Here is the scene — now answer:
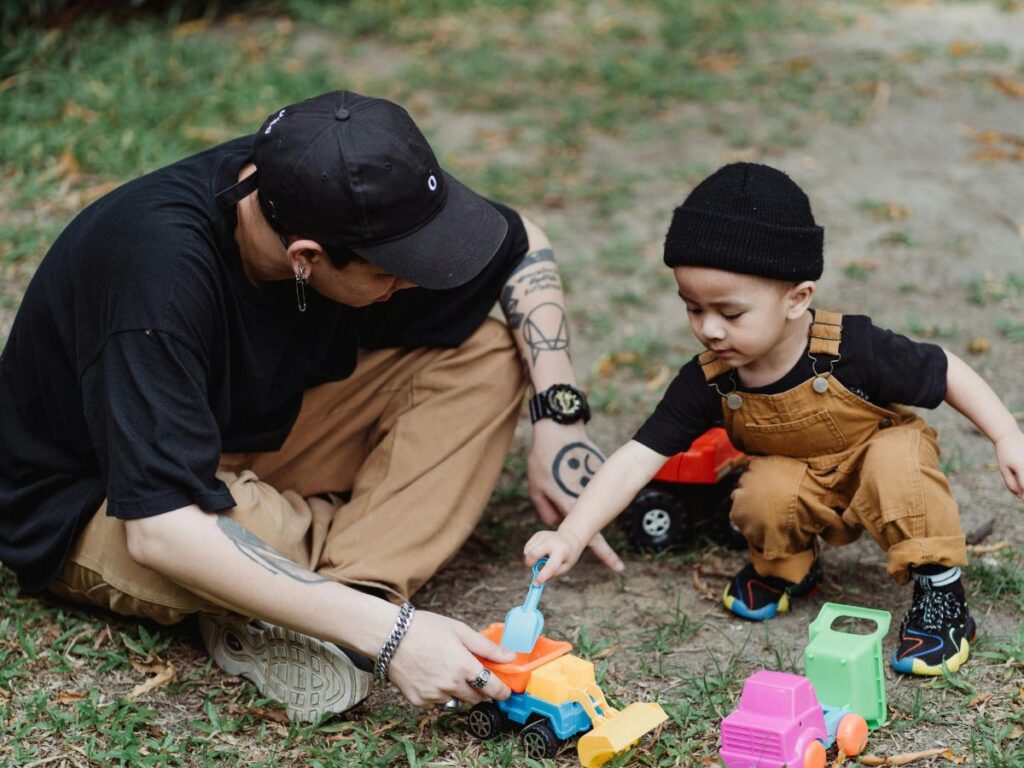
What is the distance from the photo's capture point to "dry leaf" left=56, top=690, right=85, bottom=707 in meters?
2.92

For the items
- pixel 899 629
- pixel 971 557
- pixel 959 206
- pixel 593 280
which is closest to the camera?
pixel 899 629

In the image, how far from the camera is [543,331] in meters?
3.49

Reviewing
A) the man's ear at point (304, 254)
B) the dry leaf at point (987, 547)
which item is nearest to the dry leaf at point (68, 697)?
the man's ear at point (304, 254)

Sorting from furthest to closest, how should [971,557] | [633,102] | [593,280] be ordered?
1. [633,102]
2. [593,280]
3. [971,557]

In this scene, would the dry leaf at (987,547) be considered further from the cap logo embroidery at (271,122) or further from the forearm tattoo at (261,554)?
the cap logo embroidery at (271,122)

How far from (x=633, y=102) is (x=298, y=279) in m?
4.47

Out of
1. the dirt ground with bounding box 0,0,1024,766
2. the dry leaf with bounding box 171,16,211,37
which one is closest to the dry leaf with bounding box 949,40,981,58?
the dirt ground with bounding box 0,0,1024,766

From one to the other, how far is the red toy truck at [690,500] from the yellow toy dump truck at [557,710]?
83cm

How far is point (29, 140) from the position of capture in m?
5.76

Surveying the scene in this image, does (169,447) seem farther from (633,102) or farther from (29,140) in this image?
(633,102)

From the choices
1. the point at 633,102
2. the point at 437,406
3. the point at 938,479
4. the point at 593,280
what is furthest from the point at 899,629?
the point at 633,102

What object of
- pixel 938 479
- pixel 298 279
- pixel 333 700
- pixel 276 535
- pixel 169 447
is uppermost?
pixel 298 279

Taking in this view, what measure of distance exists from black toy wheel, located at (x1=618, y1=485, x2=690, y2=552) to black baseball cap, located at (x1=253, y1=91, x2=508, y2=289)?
1.02 meters

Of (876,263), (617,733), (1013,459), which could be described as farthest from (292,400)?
(876,263)
